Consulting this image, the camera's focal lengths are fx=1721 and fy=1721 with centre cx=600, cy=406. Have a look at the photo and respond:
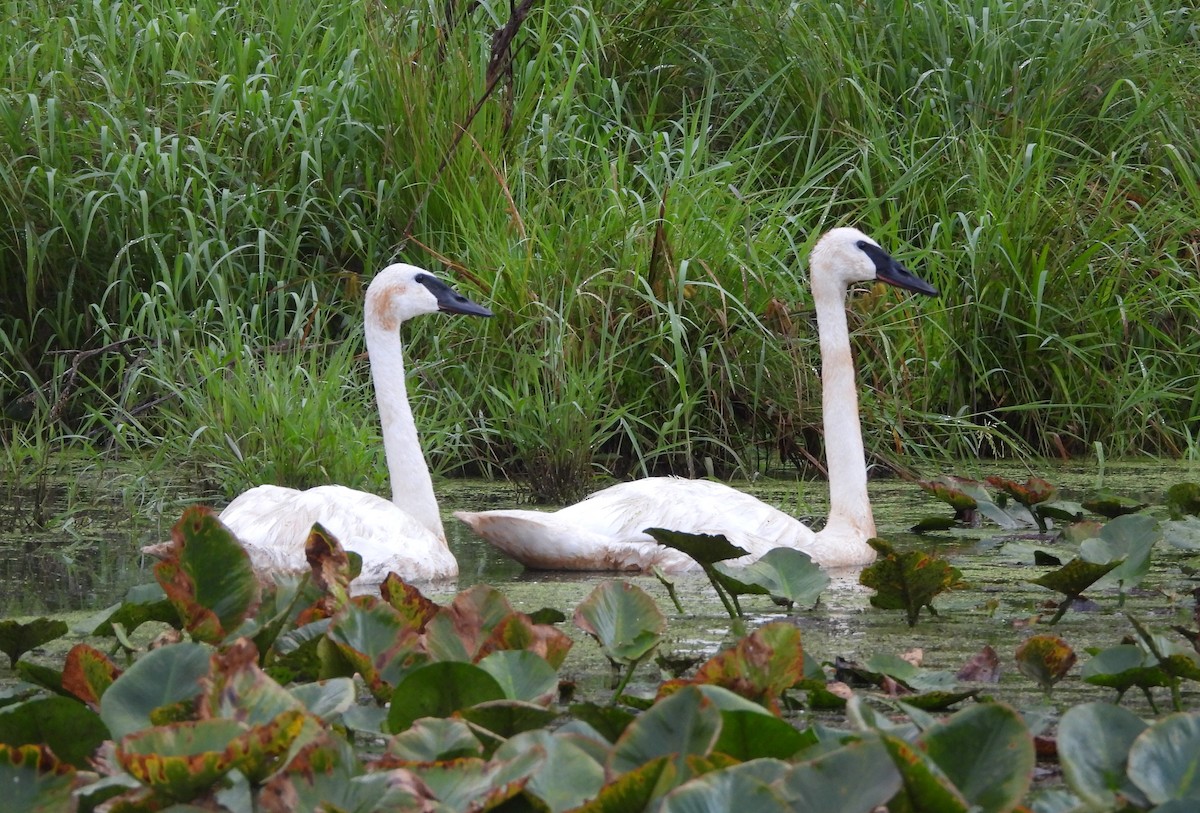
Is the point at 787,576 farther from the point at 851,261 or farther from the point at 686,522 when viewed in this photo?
the point at 851,261

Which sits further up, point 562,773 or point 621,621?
point 562,773

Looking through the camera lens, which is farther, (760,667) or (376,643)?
(376,643)

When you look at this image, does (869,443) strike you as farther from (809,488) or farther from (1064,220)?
(1064,220)

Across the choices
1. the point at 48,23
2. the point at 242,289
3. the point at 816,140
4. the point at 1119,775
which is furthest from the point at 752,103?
the point at 1119,775

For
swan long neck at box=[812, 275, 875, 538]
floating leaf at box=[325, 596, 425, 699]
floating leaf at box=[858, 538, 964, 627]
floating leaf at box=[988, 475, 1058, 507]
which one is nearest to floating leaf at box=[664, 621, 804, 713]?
floating leaf at box=[325, 596, 425, 699]

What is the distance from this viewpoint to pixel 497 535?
443 centimetres

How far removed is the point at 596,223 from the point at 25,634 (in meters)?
3.93

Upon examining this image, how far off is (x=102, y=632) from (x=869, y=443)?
3.70m

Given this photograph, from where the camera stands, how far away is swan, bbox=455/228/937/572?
4.42 metres

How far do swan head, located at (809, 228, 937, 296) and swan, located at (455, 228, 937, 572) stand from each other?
25 centimetres

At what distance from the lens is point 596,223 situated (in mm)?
6359

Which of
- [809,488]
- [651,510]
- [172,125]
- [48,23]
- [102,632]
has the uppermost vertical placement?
[48,23]

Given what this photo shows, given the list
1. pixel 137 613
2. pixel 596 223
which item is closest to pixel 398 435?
pixel 596 223

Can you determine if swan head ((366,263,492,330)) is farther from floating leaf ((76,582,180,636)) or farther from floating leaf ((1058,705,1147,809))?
floating leaf ((1058,705,1147,809))
